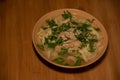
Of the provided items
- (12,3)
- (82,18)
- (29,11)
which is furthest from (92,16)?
(12,3)

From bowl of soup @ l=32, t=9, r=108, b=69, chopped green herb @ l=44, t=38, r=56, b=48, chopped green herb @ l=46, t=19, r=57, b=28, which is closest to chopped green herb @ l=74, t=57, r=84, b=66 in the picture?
bowl of soup @ l=32, t=9, r=108, b=69

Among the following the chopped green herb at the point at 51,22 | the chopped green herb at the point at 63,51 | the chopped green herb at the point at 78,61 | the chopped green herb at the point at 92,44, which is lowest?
the chopped green herb at the point at 78,61

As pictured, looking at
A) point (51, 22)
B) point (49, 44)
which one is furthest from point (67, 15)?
point (49, 44)

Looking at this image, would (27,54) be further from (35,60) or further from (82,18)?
(82,18)

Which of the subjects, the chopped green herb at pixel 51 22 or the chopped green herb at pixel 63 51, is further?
the chopped green herb at pixel 51 22

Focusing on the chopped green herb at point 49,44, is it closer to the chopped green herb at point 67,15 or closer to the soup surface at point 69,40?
the soup surface at point 69,40

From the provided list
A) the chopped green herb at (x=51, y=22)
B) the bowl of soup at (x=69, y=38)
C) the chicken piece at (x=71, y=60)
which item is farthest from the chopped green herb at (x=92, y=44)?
the chopped green herb at (x=51, y=22)

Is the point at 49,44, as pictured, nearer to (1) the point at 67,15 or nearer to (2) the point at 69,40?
(2) the point at 69,40
